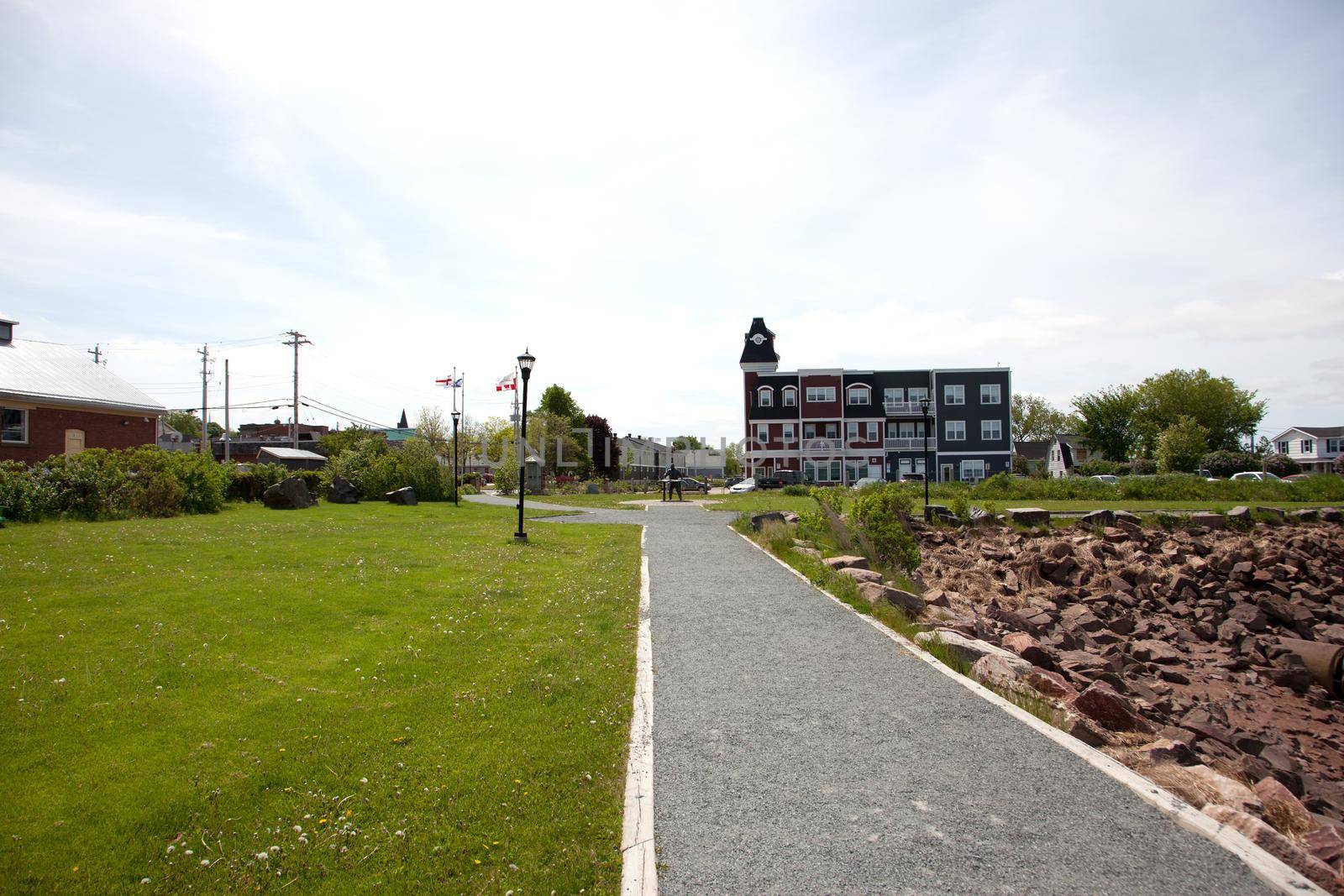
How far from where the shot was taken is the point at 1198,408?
72.4 meters

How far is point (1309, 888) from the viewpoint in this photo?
364 centimetres

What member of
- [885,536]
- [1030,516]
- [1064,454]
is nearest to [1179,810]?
[885,536]

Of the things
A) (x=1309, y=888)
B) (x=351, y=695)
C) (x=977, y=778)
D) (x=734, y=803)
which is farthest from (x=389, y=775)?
(x=1309, y=888)

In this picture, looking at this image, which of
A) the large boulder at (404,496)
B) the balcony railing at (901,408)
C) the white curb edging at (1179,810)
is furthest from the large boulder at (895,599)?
the balcony railing at (901,408)

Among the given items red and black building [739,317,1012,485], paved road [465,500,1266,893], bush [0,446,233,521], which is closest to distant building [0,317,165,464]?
bush [0,446,233,521]

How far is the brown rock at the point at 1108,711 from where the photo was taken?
254 inches

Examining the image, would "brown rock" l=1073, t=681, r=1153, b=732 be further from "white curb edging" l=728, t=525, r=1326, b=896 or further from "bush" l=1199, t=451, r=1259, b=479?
"bush" l=1199, t=451, r=1259, b=479

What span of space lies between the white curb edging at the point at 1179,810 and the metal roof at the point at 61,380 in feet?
121

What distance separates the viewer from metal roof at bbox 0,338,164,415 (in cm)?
2883

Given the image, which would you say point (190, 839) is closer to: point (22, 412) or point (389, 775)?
point (389, 775)

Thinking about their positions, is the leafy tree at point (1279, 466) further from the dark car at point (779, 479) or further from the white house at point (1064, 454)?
the dark car at point (779, 479)

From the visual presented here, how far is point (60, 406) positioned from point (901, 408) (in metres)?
56.8

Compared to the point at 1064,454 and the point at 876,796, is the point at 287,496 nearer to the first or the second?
the point at 876,796

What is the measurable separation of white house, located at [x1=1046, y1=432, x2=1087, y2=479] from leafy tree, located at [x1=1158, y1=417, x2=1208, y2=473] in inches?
348
